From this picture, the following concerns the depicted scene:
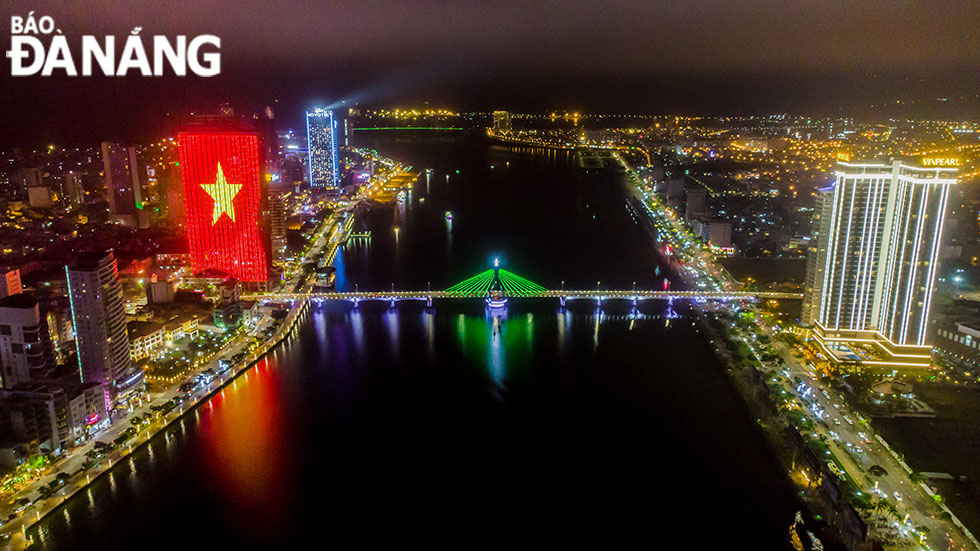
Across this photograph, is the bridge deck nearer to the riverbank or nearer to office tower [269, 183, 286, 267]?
the riverbank

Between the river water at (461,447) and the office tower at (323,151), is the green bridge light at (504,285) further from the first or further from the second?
the office tower at (323,151)

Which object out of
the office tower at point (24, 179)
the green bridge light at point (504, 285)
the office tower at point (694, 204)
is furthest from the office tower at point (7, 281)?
the office tower at point (694, 204)

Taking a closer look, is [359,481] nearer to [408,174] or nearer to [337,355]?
[337,355]

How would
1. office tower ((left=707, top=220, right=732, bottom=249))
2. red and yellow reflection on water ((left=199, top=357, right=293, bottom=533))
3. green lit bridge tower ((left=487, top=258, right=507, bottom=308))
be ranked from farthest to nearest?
office tower ((left=707, top=220, right=732, bottom=249)) < green lit bridge tower ((left=487, top=258, right=507, bottom=308)) < red and yellow reflection on water ((left=199, top=357, right=293, bottom=533))

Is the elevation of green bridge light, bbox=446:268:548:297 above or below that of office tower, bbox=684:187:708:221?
below

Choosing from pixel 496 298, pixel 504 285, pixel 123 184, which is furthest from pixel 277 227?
pixel 496 298

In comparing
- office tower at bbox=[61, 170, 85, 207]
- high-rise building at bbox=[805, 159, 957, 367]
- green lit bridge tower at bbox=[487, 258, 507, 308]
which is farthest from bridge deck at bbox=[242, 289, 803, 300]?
office tower at bbox=[61, 170, 85, 207]
